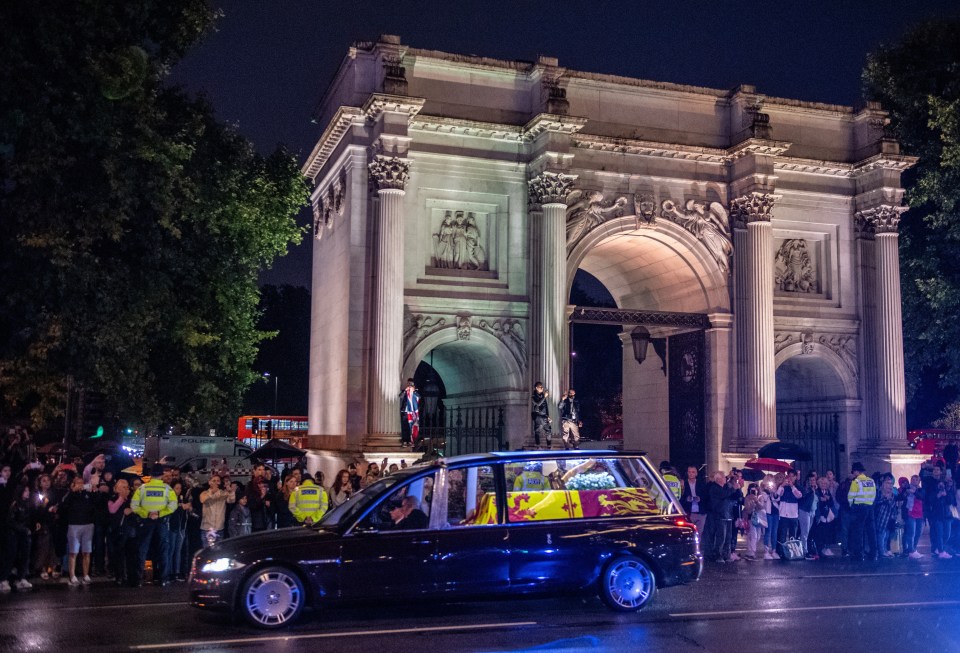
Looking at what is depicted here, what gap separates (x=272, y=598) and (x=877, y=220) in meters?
24.9

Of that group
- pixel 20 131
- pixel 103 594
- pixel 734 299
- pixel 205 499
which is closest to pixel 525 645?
pixel 103 594

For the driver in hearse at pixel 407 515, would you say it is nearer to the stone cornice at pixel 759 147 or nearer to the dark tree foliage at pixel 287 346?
the stone cornice at pixel 759 147

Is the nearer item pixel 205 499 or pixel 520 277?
pixel 205 499

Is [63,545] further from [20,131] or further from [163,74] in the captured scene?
[163,74]

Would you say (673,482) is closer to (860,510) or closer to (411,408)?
(860,510)

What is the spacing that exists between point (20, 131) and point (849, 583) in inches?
658

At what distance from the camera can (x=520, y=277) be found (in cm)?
2781

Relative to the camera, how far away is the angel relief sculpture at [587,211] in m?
27.9

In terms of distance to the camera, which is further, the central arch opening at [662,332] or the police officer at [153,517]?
the central arch opening at [662,332]

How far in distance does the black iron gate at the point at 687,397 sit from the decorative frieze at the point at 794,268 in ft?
10.3

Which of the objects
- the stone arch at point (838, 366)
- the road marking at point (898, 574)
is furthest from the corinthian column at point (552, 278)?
the road marking at point (898, 574)

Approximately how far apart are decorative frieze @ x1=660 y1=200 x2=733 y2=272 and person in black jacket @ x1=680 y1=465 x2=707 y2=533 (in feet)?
35.9

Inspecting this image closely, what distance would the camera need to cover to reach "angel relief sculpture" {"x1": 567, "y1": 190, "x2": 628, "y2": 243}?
2792 centimetres

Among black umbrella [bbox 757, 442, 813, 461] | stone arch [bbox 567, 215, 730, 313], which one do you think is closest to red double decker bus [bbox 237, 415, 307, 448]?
stone arch [bbox 567, 215, 730, 313]
